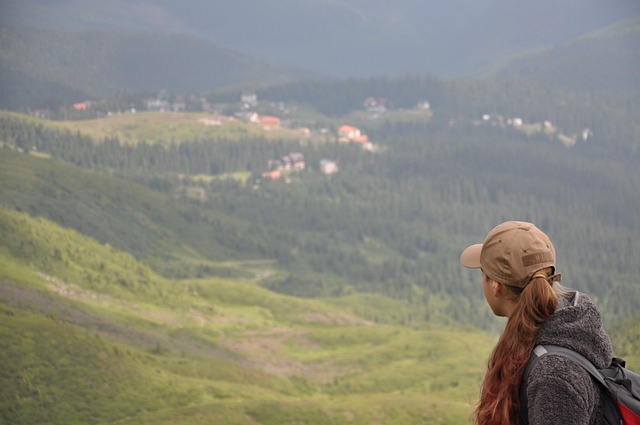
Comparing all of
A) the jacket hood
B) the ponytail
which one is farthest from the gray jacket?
the ponytail

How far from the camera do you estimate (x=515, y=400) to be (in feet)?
32.4

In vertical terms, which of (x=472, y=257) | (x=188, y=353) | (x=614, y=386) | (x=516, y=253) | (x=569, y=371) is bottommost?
(x=188, y=353)

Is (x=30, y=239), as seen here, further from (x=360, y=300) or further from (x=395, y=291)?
(x=395, y=291)

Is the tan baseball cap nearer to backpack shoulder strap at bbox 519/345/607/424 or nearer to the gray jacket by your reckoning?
the gray jacket

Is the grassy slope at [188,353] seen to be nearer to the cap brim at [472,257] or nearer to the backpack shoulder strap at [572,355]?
the cap brim at [472,257]

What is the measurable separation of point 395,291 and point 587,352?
438 ft

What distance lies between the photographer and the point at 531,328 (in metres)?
9.80

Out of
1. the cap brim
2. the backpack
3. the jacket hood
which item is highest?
the cap brim

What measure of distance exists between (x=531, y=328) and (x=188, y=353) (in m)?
62.0

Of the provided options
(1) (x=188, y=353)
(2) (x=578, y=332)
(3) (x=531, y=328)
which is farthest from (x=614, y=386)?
(1) (x=188, y=353)

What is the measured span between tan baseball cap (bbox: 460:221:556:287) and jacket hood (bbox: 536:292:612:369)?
48 centimetres

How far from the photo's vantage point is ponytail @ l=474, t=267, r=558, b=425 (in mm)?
9797

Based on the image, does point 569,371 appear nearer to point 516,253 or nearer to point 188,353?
point 516,253

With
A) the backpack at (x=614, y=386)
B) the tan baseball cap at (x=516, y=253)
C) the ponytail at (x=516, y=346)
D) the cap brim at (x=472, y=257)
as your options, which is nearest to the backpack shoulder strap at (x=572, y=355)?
the backpack at (x=614, y=386)
